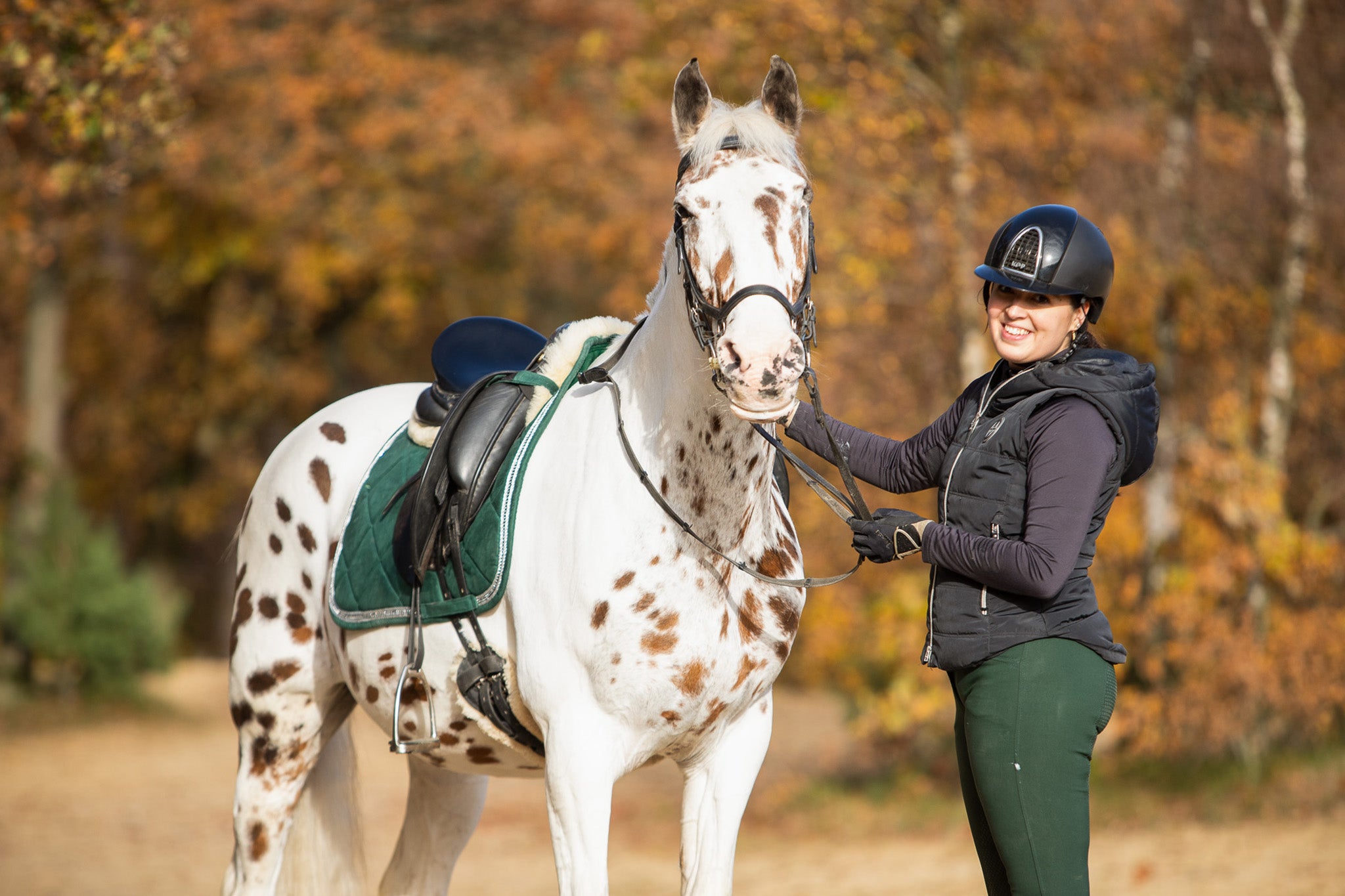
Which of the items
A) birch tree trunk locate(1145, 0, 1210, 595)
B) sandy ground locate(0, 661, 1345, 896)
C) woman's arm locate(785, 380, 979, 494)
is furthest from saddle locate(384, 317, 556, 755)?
birch tree trunk locate(1145, 0, 1210, 595)

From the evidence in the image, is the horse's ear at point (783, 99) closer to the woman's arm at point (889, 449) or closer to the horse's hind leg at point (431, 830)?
the woman's arm at point (889, 449)

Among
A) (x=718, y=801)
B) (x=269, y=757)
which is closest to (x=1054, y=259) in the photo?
(x=718, y=801)

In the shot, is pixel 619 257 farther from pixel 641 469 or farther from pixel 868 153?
pixel 641 469

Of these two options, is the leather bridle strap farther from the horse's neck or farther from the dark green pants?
the dark green pants

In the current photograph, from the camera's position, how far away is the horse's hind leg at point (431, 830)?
383 cm

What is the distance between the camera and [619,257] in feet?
47.8

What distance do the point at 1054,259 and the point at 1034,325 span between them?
0.51ft

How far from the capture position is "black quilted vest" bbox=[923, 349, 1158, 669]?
2.56m

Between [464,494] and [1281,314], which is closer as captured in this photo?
[464,494]

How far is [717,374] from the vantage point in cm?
242

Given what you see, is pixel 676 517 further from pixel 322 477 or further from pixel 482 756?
pixel 322 477

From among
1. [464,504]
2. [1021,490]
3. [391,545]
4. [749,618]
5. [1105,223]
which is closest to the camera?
[1021,490]

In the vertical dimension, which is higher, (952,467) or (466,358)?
(466,358)

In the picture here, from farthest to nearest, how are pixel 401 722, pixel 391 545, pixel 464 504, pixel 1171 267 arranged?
pixel 1171 267
pixel 391 545
pixel 401 722
pixel 464 504
